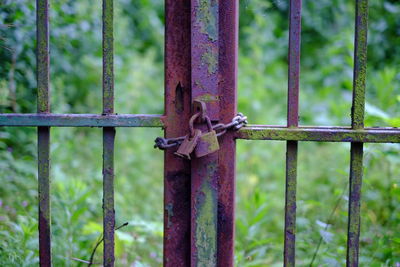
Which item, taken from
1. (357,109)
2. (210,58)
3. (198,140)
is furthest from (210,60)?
(357,109)

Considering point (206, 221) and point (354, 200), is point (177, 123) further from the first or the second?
point (354, 200)

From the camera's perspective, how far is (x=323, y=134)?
119 centimetres

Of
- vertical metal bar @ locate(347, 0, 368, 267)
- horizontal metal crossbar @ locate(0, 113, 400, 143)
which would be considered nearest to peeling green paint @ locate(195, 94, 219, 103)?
horizontal metal crossbar @ locate(0, 113, 400, 143)

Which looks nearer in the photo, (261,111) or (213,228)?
(213,228)

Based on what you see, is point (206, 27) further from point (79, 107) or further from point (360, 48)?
point (79, 107)

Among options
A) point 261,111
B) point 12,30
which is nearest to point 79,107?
point 261,111

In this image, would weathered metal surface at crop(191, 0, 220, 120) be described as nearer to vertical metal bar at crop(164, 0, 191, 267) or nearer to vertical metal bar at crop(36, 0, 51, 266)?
Result: vertical metal bar at crop(164, 0, 191, 267)

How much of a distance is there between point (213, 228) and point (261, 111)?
135 inches

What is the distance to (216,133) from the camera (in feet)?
3.92

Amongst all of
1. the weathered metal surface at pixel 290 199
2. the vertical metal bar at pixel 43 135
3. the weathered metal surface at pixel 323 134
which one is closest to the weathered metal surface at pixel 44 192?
the vertical metal bar at pixel 43 135

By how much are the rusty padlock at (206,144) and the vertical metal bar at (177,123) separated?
0.11 m

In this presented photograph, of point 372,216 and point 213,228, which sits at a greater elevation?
point 213,228

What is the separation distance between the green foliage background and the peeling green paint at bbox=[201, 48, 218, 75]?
1.31 ft

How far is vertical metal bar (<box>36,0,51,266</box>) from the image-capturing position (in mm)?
1252
